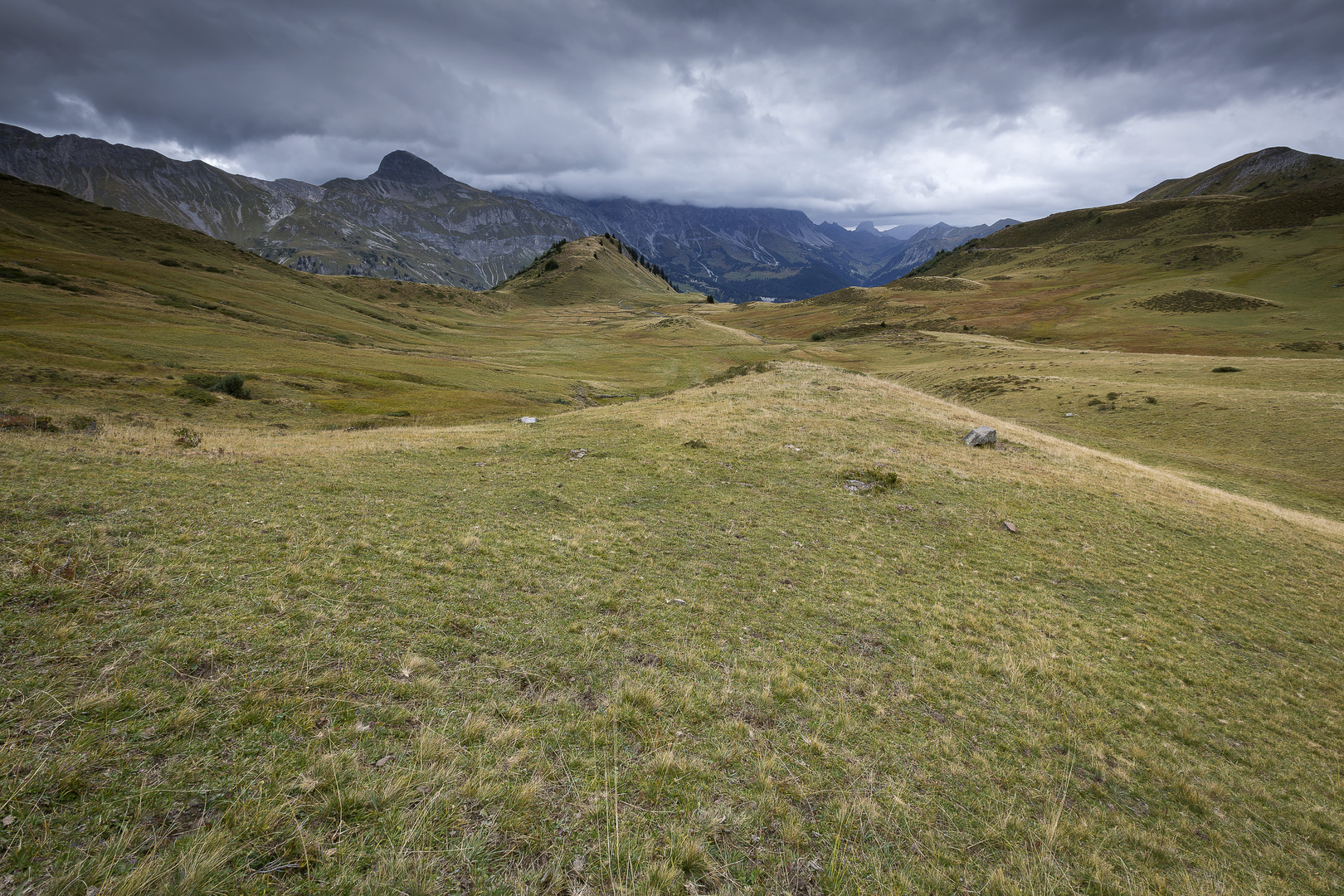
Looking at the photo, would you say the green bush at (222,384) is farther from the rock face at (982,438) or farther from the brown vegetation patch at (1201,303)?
the brown vegetation patch at (1201,303)

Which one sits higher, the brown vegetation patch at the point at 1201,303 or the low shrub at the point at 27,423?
the brown vegetation patch at the point at 1201,303

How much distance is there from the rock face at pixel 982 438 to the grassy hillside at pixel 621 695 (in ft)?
41.4

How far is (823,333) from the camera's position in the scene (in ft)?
439

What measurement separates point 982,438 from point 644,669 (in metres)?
30.4

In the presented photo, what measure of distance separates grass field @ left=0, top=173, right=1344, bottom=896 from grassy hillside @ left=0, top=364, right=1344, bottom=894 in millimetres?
58

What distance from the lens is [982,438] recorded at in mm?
30922

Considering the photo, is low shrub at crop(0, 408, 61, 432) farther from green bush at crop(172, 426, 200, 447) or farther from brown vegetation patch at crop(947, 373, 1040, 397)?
brown vegetation patch at crop(947, 373, 1040, 397)

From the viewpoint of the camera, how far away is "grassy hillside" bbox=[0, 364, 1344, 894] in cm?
492

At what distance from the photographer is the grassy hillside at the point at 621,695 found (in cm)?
492

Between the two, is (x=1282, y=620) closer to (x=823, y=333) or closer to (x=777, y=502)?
(x=777, y=502)

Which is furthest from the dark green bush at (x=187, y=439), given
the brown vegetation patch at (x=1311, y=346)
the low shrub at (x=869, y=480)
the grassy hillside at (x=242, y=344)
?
the brown vegetation patch at (x=1311, y=346)

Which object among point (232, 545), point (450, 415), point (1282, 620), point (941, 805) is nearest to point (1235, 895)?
point (941, 805)

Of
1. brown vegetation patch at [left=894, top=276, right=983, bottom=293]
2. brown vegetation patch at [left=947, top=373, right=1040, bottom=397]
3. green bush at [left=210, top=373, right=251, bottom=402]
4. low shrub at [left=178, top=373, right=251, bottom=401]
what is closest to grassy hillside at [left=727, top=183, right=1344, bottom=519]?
brown vegetation patch at [left=947, top=373, right=1040, bottom=397]

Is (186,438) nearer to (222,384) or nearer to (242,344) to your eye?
(222,384)
